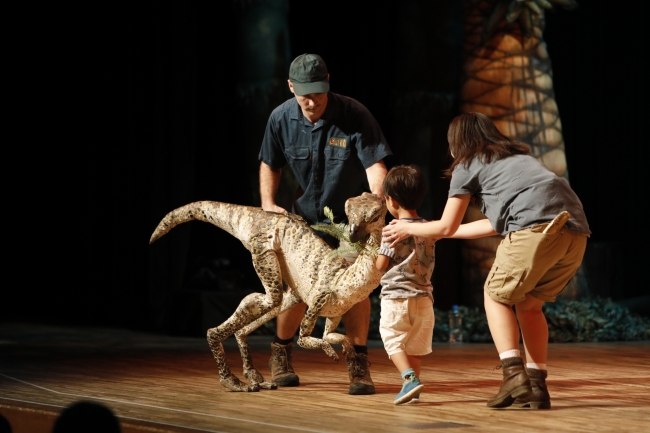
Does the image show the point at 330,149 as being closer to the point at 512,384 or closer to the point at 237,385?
the point at 237,385

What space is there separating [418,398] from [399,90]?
4613mm

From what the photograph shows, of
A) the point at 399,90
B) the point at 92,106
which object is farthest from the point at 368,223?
the point at 92,106

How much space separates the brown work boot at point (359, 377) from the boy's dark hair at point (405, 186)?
68 cm

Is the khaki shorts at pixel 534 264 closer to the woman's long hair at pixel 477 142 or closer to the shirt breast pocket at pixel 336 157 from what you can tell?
the woman's long hair at pixel 477 142

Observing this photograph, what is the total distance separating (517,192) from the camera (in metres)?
3.65

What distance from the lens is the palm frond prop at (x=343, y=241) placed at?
3.95 meters

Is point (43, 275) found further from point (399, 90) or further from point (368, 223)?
point (368, 223)

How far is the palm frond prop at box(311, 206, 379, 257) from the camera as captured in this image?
3.95 m

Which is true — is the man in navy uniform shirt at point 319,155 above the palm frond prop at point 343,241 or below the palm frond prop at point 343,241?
above

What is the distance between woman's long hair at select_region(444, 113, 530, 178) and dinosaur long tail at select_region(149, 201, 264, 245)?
97cm

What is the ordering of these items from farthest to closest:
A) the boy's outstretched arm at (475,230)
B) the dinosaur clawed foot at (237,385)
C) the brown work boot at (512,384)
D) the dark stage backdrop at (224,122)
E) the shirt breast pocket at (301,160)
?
the dark stage backdrop at (224,122), the shirt breast pocket at (301,160), the dinosaur clawed foot at (237,385), the boy's outstretched arm at (475,230), the brown work boot at (512,384)

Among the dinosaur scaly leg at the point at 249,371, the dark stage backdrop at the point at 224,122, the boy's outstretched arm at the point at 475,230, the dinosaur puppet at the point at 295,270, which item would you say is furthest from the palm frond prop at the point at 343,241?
the dark stage backdrop at the point at 224,122

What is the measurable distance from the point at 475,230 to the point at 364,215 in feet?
1.42

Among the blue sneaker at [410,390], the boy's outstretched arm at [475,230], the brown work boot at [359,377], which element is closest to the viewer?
the blue sneaker at [410,390]
